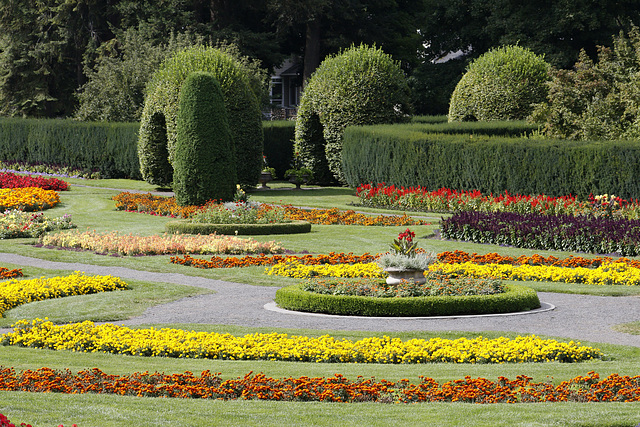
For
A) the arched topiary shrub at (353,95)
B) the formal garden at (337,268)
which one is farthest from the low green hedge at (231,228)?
the arched topiary shrub at (353,95)

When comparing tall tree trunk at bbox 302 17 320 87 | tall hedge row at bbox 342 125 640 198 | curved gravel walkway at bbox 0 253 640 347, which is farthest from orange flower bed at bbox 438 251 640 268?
tall tree trunk at bbox 302 17 320 87

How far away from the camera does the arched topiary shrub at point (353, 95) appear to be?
→ 104 ft

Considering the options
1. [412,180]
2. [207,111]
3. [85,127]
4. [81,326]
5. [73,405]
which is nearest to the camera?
[73,405]

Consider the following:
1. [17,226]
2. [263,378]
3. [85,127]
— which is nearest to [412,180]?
[17,226]

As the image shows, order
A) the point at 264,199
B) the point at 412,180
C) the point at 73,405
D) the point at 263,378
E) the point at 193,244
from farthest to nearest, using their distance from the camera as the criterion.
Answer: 1. the point at 264,199
2. the point at 412,180
3. the point at 193,244
4. the point at 263,378
5. the point at 73,405

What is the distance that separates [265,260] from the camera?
51.1 ft

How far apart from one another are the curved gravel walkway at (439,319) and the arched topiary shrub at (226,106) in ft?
54.6

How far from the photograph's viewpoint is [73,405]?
6355 mm

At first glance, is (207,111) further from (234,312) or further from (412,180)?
(234,312)

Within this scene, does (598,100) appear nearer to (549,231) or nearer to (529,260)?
(549,231)

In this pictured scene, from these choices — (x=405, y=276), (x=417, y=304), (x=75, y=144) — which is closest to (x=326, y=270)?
(x=405, y=276)

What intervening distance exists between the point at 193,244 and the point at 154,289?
162 inches

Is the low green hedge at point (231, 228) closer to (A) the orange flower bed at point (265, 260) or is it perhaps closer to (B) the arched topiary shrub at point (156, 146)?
(A) the orange flower bed at point (265, 260)

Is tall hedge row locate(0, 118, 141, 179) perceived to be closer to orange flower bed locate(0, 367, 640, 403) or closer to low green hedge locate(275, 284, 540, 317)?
low green hedge locate(275, 284, 540, 317)
